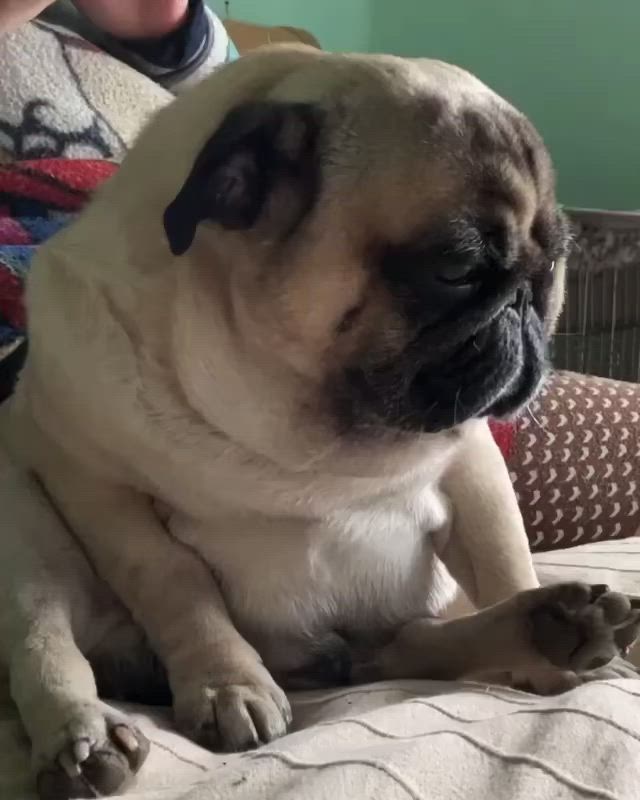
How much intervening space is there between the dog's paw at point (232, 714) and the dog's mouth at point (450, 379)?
0.19 metres

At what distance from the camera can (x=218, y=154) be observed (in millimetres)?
692

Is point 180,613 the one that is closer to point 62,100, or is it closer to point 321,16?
point 62,100

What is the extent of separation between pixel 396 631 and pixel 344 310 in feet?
0.92

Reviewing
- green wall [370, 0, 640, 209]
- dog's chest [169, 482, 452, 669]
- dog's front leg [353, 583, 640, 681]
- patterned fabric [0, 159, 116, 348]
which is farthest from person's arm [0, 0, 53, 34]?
green wall [370, 0, 640, 209]

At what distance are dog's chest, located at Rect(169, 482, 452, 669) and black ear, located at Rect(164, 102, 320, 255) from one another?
22 cm

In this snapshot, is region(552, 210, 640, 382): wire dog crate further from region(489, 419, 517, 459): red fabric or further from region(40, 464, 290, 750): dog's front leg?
region(40, 464, 290, 750): dog's front leg

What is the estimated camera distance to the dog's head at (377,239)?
0.69 m

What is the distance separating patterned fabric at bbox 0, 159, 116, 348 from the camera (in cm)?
117

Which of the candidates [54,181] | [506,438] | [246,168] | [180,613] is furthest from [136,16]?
[180,613]

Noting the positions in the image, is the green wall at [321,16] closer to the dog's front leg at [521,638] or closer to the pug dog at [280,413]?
the pug dog at [280,413]

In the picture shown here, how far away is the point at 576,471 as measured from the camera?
120 cm

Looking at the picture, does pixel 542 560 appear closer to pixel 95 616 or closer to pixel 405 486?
pixel 405 486

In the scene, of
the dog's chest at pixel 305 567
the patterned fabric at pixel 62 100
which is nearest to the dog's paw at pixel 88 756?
the dog's chest at pixel 305 567

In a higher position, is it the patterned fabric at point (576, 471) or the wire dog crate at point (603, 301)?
the patterned fabric at point (576, 471)
